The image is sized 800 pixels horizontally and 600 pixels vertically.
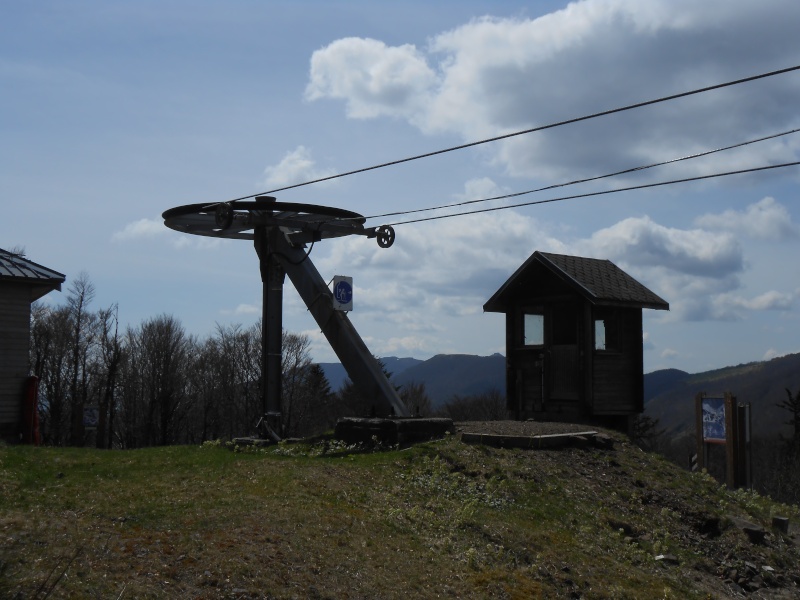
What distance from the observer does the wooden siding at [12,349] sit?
68.1 feet

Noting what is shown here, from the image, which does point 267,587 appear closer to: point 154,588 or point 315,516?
point 154,588

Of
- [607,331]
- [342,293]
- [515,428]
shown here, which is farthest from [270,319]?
[607,331]

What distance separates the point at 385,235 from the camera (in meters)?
18.7

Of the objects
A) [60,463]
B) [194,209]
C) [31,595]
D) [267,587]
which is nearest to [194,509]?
[267,587]

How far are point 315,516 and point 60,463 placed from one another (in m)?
4.94

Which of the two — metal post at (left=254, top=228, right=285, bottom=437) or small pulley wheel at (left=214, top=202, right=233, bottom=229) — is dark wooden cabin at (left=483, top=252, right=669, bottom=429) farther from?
small pulley wheel at (left=214, top=202, right=233, bottom=229)

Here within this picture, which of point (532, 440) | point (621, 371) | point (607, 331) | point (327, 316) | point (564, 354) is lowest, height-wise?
point (532, 440)

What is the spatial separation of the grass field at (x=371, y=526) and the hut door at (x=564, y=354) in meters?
5.28

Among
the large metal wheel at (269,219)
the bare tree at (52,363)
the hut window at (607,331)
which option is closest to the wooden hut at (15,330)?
the large metal wheel at (269,219)

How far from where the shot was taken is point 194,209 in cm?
1742

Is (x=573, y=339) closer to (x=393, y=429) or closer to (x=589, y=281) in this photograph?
(x=589, y=281)

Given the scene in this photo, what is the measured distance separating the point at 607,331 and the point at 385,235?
20.0 ft

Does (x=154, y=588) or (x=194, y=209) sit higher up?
(x=194, y=209)

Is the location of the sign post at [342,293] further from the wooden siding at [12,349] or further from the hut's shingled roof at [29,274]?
the wooden siding at [12,349]
